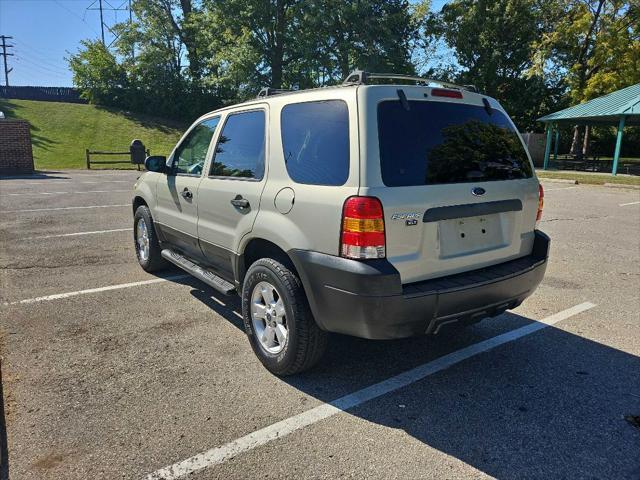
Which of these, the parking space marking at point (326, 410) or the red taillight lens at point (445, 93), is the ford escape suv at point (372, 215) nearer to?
the red taillight lens at point (445, 93)

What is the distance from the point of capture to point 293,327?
3.15 meters

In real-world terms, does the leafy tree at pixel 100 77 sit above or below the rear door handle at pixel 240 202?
above

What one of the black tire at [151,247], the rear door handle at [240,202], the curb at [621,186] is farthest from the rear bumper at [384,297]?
the curb at [621,186]

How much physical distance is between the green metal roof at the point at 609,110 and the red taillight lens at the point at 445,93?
2208 centimetres

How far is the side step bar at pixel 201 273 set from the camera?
4.02 meters

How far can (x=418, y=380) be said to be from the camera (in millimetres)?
3389

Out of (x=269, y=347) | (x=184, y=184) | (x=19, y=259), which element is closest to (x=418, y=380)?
(x=269, y=347)

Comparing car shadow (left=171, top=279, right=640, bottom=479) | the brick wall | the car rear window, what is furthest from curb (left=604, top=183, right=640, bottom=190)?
the brick wall

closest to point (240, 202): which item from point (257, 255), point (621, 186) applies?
point (257, 255)

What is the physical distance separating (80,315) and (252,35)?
32.0 meters

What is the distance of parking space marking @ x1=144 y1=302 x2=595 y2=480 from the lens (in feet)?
8.20

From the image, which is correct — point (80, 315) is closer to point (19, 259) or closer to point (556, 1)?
point (19, 259)

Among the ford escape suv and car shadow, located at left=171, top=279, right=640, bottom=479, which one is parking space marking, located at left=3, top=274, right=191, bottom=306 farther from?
car shadow, located at left=171, top=279, right=640, bottom=479

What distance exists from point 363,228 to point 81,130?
3337 cm
